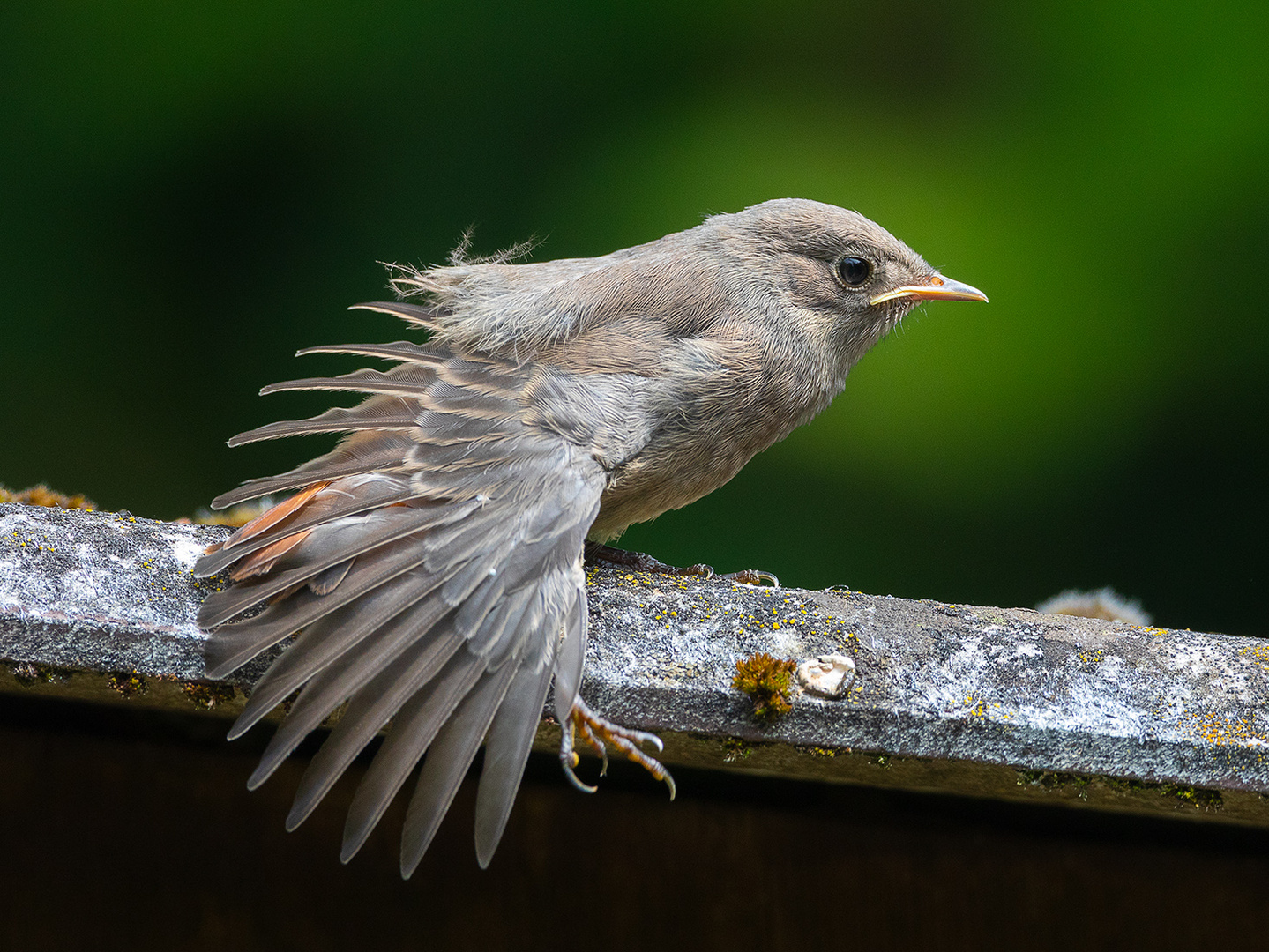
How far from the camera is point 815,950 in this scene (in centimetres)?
146

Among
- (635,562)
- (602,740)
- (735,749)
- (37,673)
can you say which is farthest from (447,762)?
(635,562)

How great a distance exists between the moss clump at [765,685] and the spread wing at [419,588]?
0.18 meters

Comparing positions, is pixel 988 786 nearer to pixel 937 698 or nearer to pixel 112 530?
pixel 937 698

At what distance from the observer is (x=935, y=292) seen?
2.18m

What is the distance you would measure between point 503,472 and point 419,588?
253 millimetres

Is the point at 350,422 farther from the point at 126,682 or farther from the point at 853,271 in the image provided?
the point at 853,271

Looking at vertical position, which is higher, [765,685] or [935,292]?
[935,292]

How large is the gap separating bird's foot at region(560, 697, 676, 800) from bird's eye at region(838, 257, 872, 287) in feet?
3.52

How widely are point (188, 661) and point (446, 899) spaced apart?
466 millimetres

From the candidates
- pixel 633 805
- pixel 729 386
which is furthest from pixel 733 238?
pixel 633 805

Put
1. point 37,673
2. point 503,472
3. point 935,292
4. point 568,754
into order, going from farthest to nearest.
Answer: point 935,292, point 503,472, point 568,754, point 37,673

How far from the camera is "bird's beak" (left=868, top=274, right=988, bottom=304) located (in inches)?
84.3

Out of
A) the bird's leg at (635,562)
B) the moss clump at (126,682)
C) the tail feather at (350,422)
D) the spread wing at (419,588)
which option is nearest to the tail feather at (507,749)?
the spread wing at (419,588)

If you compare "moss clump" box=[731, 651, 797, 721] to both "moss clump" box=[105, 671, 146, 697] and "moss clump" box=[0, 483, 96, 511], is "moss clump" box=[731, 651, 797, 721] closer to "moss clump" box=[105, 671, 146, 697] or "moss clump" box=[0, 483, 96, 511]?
"moss clump" box=[105, 671, 146, 697]
